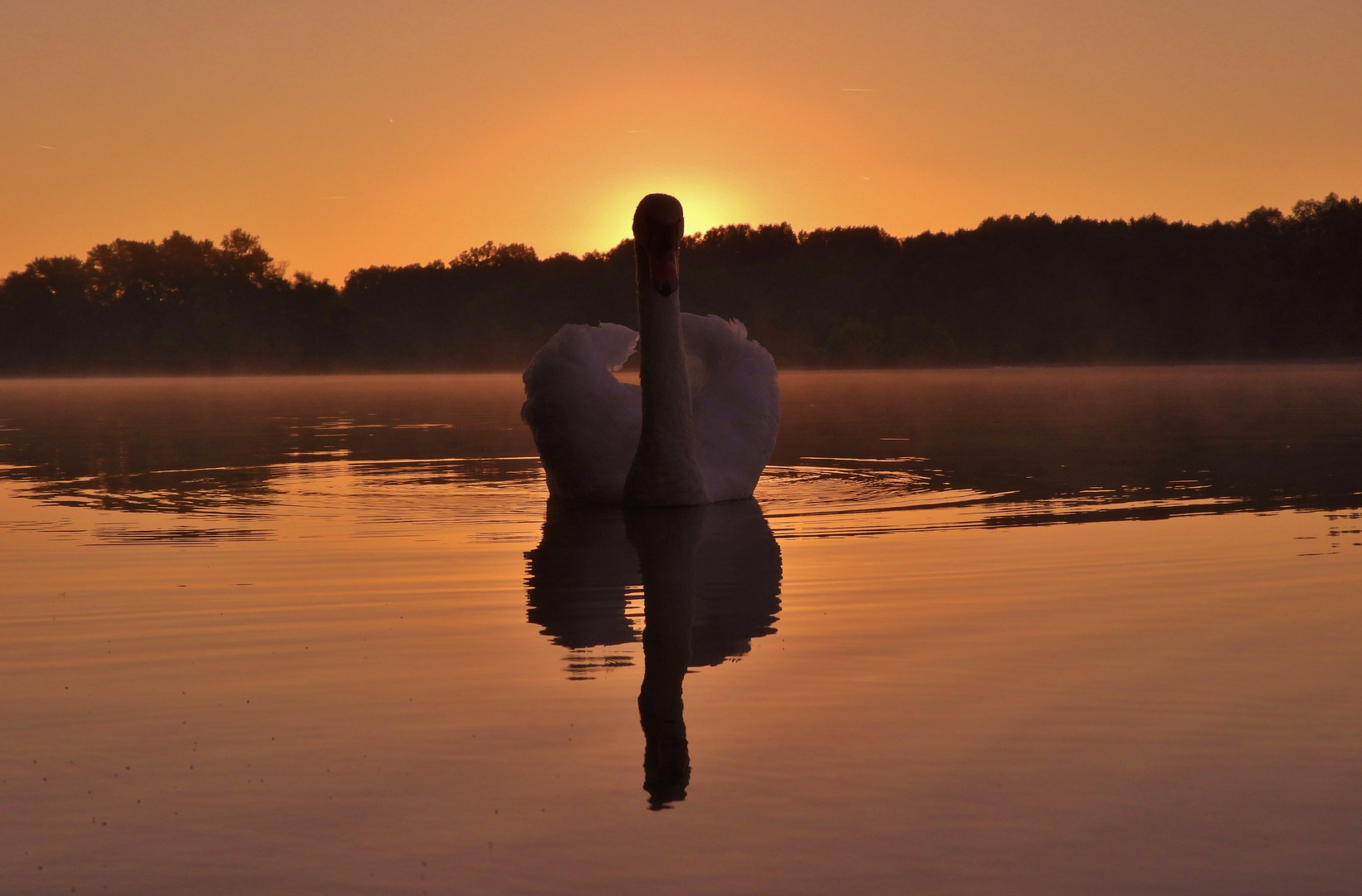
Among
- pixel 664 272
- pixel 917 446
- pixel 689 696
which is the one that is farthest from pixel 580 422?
pixel 917 446

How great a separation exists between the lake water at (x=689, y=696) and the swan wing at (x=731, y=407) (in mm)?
445

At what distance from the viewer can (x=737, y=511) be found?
1253cm

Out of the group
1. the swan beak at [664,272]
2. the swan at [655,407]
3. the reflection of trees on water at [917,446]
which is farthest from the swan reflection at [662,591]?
the reflection of trees on water at [917,446]

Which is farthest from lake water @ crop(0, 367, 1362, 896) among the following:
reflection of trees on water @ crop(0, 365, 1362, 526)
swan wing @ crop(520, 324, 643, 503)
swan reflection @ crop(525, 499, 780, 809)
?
reflection of trees on water @ crop(0, 365, 1362, 526)

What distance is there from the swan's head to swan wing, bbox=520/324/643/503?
1.36 metres

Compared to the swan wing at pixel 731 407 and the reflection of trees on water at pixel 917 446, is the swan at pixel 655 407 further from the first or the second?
the reflection of trees on water at pixel 917 446

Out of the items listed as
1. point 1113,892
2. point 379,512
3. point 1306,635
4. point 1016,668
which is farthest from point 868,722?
point 379,512

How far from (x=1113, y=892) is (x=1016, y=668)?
244 centimetres

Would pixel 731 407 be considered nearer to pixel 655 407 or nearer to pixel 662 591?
pixel 655 407

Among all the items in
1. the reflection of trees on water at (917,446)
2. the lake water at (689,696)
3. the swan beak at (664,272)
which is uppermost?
the swan beak at (664,272)

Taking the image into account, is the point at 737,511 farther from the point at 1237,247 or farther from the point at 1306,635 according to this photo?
the point at 1237,247

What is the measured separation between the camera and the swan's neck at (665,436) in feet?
40.3

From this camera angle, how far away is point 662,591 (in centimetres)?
862

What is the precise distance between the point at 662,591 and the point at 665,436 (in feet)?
12.6
